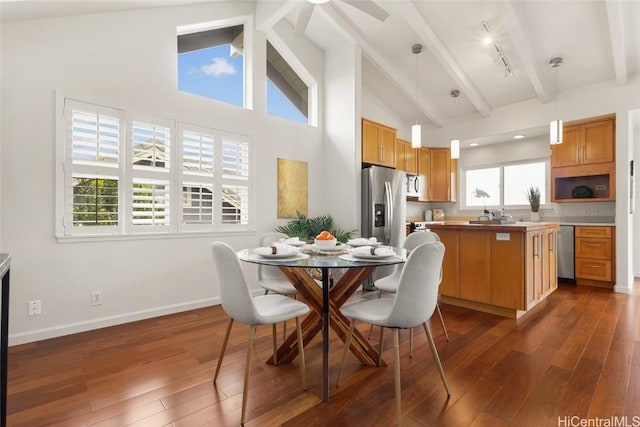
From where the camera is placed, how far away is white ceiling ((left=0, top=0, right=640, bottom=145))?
3.36 m

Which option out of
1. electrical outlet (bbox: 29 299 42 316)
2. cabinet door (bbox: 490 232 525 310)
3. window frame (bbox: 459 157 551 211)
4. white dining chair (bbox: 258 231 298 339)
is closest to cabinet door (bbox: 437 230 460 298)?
cabinet door (bbox: 490 232 525 310)

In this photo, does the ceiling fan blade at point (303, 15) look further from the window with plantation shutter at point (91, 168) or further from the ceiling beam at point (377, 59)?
the window with plantation shutter at point (91, 168)

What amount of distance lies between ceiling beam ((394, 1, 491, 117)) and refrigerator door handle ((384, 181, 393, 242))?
6.13 feet

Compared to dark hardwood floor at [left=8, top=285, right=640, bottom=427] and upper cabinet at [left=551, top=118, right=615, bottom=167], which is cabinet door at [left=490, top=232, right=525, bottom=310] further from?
upper cabinet at [left=551, top=118, right=615, bottom=167]

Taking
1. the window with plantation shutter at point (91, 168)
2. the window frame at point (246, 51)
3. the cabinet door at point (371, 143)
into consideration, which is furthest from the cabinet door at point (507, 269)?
the window with plantation shutter at point (91, 168)

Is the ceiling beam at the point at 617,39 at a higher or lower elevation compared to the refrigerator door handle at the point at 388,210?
Answer: higher

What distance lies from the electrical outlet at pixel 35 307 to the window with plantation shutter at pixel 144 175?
1.89 ft

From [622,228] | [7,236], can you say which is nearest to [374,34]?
[622,228]

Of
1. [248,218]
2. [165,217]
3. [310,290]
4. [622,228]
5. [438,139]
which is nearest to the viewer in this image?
[310,290]

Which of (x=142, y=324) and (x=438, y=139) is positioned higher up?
(x=438, y=139)

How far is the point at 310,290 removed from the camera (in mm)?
2010

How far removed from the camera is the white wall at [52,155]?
2.48 m

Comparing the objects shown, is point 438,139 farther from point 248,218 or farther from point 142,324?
point 142,324

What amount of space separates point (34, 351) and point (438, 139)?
21.5 feet
